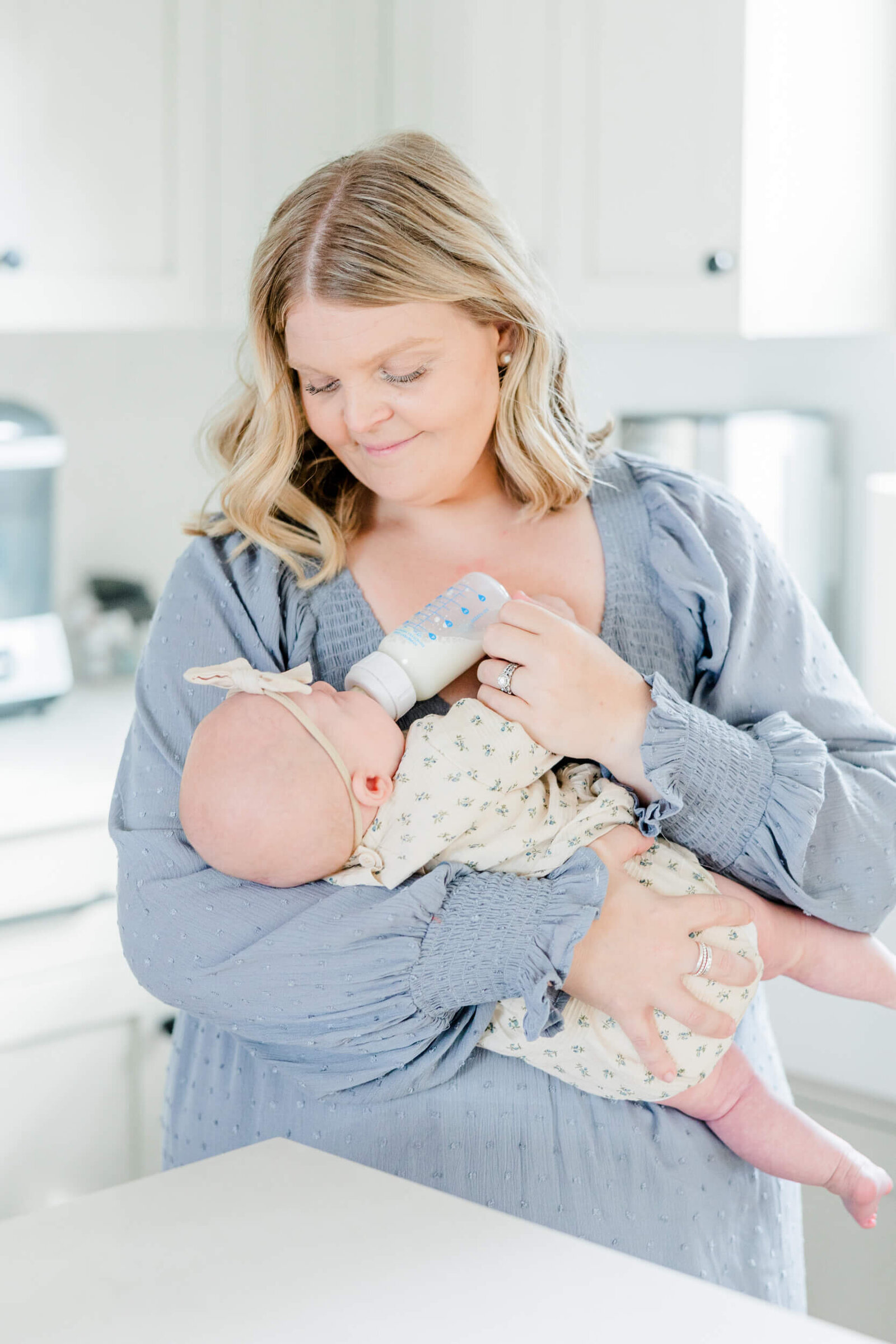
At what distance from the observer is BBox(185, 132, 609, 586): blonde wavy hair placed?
1.07 meters

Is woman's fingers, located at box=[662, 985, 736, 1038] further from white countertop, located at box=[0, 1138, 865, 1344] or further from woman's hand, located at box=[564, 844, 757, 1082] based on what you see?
white countertop, located at box=[0, 1138, 865, 1344]

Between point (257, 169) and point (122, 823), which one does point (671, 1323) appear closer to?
point (122, 823)

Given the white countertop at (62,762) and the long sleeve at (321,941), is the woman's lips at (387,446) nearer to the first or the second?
the long sleeve at (321,941)

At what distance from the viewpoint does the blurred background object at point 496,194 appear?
1914 mm

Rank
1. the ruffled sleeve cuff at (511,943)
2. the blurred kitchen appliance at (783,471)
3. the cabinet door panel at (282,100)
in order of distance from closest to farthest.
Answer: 1. the ruffled sleeve cuff at (511,943)
2. the cabinet door panel at (282,100)
3. the blurred kitchen appliance at (783,471)

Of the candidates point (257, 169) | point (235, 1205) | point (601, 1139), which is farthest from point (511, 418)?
point (257, 169)

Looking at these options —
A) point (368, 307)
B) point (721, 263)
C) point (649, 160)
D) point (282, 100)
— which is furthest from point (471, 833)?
point (282, 100)

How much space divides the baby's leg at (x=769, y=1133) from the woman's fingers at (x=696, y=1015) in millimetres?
58

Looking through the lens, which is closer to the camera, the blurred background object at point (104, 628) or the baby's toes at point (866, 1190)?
the baby's toes at point (866, 1190)

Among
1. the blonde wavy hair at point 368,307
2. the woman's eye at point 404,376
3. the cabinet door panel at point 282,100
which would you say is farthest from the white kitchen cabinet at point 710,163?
the woman's eye at point 404,376

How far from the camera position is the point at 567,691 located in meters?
1.05

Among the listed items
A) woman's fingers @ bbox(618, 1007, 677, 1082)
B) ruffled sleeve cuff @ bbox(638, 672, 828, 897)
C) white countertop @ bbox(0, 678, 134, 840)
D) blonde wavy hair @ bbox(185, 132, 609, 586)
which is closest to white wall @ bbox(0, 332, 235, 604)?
white countertop @ bbox(0, 678, 134, 840)

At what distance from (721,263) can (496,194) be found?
0.40 m

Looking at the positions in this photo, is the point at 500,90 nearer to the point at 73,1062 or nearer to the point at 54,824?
the point at 54,824
